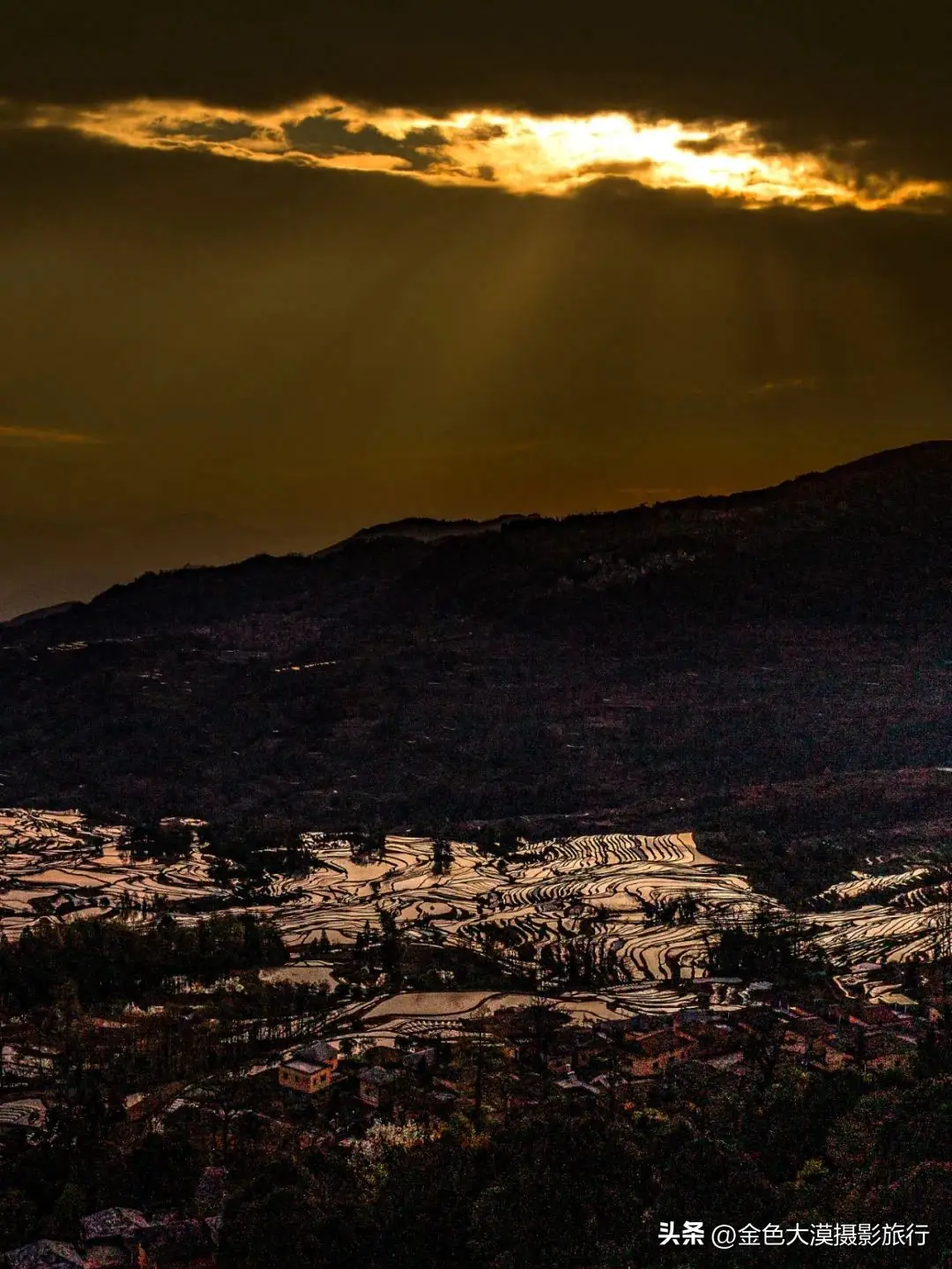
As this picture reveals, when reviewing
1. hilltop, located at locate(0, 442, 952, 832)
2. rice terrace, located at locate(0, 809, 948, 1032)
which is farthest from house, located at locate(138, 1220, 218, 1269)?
hilltop, located at locate(0, 442, 952, 832)

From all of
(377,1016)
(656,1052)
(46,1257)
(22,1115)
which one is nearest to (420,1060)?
(377,1016)

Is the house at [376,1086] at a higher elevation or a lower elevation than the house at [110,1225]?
higher

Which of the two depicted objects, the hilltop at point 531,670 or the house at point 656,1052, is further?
the hilltop at point 531,670

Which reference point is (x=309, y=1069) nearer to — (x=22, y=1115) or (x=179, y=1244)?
(x=22, y=1115)

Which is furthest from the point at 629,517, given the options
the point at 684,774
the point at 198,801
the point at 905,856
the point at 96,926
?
the point at 96,926

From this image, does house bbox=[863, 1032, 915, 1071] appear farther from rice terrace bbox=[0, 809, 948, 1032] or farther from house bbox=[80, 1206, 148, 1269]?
house bbox=[80, 1206, 148, 1269]

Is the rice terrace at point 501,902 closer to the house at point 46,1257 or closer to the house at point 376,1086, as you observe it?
the house at point 376,1086

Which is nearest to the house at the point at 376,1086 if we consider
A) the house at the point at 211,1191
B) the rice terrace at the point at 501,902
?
the house at the point at 211,1191
